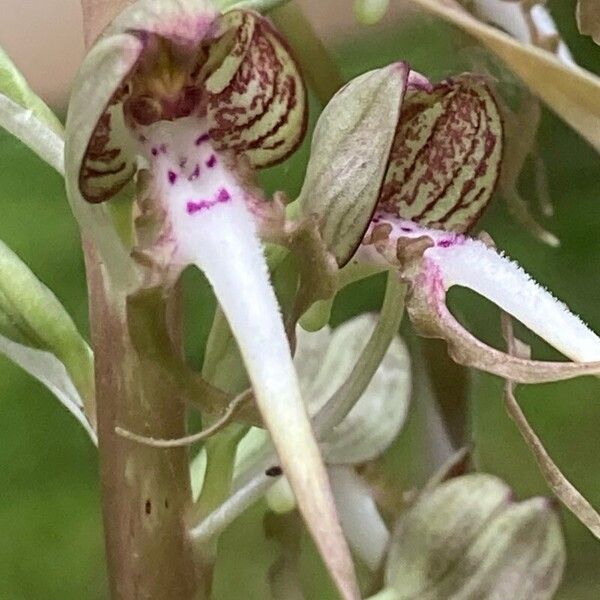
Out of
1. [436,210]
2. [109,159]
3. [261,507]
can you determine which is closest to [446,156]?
[436,210]

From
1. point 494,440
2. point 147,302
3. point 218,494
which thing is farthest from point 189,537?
point 494,440

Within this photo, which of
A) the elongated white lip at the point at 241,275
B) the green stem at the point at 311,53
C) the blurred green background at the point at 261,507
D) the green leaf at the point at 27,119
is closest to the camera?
the elongated white lip at the point at 241,275

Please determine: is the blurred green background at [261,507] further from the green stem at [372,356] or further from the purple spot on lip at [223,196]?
the purple spot on lip at [223,196]

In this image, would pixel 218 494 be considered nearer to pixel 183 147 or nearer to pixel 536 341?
pixel 183 147

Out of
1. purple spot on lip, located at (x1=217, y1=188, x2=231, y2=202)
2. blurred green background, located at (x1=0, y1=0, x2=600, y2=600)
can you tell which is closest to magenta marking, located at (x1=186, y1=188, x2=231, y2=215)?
purple spot on lip, located at (x1=217, y1=188, x2=231, y2=202)

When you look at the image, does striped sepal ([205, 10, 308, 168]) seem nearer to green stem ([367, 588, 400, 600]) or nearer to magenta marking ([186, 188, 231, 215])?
magenta marking ([186, 188, 231, 215])

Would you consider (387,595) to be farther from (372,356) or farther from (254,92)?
(254,92)

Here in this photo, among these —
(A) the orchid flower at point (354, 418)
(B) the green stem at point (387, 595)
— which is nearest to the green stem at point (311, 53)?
(A) the orchid flower at point (354, 418)
